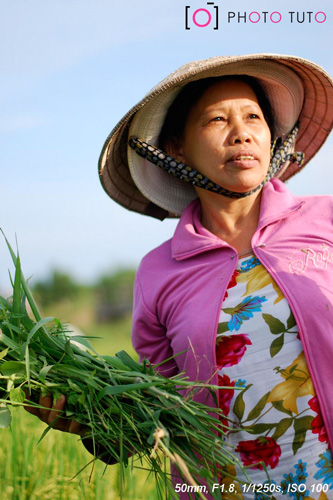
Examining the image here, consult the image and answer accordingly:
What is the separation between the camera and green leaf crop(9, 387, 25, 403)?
5.87ft

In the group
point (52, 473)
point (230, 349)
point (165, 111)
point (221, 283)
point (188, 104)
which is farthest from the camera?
point (52, 473)

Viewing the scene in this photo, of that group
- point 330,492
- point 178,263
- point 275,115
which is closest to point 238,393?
point 330,492

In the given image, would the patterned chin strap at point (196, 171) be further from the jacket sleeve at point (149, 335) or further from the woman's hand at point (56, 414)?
the woman's hand at point (56, 414)

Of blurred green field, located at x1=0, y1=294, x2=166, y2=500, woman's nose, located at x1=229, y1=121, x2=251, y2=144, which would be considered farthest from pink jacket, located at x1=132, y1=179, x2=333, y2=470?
blurred green field, located at x1=0, y1=294, x2=166, y2=500

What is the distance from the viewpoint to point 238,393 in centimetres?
207

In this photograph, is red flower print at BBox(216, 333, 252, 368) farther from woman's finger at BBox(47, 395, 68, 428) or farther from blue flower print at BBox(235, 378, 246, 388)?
woman's finger at BBox(47, 395, 68, 428)

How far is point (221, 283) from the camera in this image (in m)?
2.25

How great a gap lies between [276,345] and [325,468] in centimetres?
39

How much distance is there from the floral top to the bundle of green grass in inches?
6.5

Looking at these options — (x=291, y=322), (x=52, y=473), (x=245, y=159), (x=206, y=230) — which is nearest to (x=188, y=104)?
(x=245, y=159)

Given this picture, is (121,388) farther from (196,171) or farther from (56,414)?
(196,171)

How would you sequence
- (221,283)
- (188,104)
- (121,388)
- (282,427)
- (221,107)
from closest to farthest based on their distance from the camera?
(121,388) < (282,427) < (221,283) < (221,107) < (188,104)

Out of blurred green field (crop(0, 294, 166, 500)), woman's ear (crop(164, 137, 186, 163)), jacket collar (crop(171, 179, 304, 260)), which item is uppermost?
woman's ear (crop(164, 137, 186, 163))

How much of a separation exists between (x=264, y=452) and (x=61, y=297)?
13888mm
